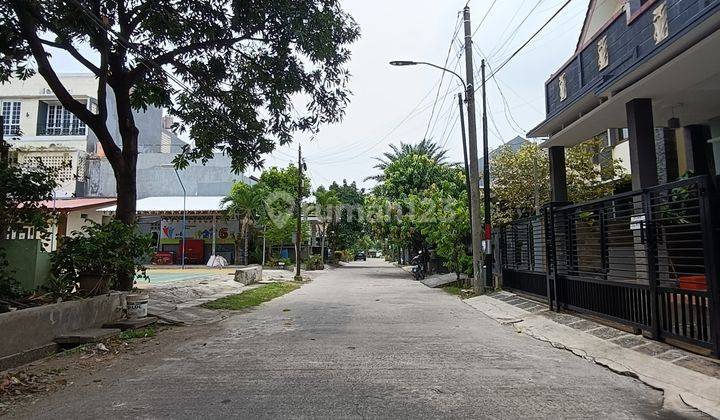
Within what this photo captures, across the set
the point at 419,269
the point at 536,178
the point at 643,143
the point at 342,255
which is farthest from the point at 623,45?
the point at 342,255

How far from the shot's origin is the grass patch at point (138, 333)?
8456 millimetres

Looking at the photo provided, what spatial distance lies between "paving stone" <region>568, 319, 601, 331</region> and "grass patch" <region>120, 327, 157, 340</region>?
298 inches

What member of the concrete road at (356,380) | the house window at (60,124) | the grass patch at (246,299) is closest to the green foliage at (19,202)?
the concrete road at (356,380)

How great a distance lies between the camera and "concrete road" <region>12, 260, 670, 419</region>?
4492 millimetres

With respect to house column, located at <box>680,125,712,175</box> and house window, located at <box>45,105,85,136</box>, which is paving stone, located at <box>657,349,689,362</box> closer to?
house column, located at <box>680,125,712,175</box>

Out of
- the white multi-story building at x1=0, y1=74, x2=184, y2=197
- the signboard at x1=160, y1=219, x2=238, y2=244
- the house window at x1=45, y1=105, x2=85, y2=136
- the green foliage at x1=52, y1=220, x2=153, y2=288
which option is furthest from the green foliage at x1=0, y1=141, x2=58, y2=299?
the signboard at x1=160, y1=219, x2=238, y2=244

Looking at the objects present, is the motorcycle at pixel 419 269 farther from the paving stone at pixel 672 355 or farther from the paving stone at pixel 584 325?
the paving stone at pixel 672 355

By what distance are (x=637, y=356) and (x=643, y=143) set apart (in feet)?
14.7

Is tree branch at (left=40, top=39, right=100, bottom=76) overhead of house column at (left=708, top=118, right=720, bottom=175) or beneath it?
overhead

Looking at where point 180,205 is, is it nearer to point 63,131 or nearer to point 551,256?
point 63,131

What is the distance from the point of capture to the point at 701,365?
5656mm

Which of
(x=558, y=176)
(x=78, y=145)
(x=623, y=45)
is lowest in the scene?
Result: (x=558, y=176)

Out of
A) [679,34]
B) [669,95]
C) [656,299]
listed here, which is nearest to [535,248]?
[669,95]

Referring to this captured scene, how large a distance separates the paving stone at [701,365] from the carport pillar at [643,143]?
13.0 feet
